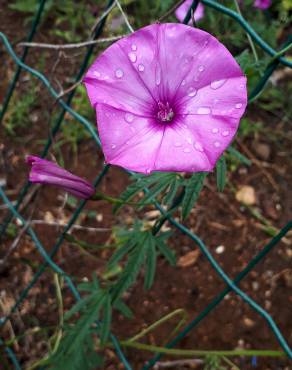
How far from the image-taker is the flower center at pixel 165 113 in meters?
0.66

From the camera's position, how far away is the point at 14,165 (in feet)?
6.36

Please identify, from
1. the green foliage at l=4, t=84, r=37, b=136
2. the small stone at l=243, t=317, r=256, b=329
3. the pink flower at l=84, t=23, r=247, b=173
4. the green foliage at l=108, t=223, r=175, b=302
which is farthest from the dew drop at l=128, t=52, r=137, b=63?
→ the green foliage at l=4, t=84, r=37, b=136

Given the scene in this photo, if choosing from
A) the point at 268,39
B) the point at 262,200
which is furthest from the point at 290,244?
the point at 268,39

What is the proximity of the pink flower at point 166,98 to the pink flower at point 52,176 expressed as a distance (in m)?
0.12

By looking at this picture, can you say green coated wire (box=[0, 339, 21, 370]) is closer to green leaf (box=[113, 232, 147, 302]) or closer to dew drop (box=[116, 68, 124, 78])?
green leaf (box=[113, 232, 147, 302])

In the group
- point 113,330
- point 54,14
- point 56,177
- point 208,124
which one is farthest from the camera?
point 54,14

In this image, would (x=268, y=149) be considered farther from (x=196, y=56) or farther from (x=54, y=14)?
(x=196, y=56)

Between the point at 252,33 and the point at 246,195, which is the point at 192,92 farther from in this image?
the point at 246,195

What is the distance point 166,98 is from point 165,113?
2cm

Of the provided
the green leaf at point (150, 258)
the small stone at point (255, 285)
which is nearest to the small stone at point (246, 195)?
the small stone at point (255, 285)

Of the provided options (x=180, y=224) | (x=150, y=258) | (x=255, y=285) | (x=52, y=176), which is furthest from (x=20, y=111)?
(x=52, y=176)

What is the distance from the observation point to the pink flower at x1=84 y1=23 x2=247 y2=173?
1.97 feet

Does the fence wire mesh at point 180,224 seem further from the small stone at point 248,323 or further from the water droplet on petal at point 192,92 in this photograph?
the small stone at point 248,323

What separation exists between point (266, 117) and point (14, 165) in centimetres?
99
